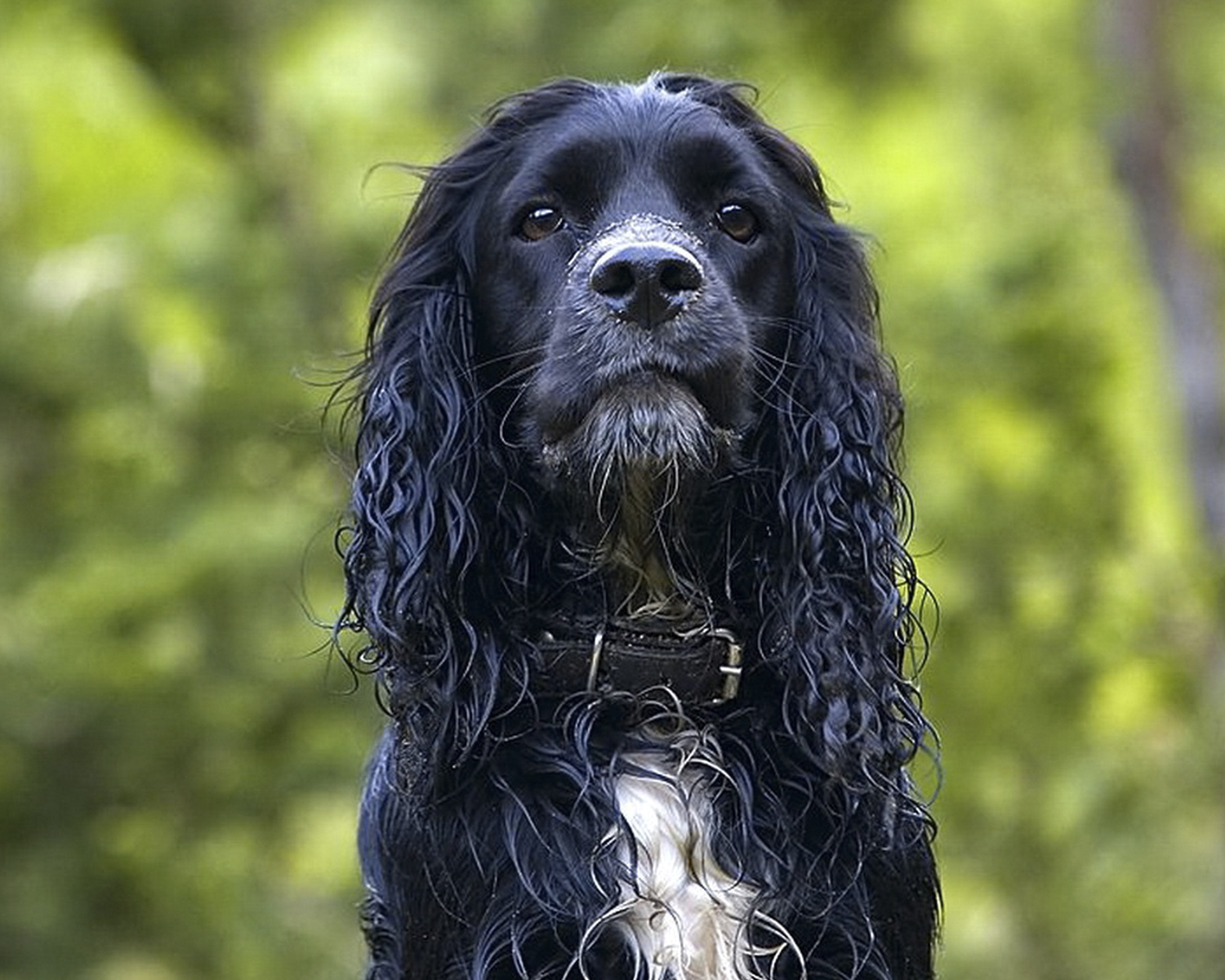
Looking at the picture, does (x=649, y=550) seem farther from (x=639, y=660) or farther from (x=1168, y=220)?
(x=1168, y=220)

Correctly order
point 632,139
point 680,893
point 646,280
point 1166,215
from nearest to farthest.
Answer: point 646,280 < point 680,893 < point 632,139 < point 1166,215

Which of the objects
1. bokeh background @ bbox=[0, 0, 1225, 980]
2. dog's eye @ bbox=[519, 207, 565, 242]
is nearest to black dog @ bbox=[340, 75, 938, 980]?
dog's eye @ bbox=[519, 207, 565, 242]

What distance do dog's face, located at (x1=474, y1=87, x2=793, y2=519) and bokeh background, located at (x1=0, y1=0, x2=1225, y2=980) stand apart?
142 inches

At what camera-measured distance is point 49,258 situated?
32.1 feet

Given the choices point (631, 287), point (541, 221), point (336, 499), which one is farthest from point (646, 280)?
point (336, 499)

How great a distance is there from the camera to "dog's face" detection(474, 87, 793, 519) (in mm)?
4172

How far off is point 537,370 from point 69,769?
19.4ft

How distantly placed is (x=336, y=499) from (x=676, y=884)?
5.09 m

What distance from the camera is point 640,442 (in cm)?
421

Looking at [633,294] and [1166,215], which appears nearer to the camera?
[633,294]

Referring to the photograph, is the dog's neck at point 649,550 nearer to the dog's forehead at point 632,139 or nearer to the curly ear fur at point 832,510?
the curly ear fur at point 832,510

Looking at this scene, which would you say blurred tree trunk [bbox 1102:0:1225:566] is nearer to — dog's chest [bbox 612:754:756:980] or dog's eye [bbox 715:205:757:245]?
dog's eye [bbox 715:205:757:245]

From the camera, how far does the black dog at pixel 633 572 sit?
13.9ft

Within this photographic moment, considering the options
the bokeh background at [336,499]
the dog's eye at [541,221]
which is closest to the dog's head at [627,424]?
the dog's eye at [541,221]
